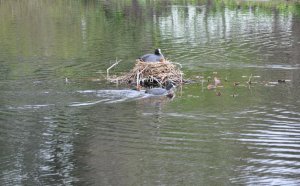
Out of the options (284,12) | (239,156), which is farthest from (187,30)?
(239,156)

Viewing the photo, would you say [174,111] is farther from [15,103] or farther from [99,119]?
[15,103]

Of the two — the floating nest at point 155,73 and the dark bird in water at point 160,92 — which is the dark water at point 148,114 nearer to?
the dark bird in water at point 160,92

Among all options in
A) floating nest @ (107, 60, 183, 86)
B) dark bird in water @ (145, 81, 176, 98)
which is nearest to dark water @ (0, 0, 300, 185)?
dark bird in water @ (145, 81, 176, 98)

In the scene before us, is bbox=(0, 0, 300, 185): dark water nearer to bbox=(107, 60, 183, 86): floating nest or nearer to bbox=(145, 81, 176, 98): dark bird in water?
bbox=(145, 81, 176, 98): dark bird in water

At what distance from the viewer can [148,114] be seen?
15945 mm

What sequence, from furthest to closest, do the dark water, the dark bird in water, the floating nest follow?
the floating nest < the dark bird in water < the dark water

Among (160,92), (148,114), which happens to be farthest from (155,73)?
(148,114)

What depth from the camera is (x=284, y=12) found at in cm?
4938

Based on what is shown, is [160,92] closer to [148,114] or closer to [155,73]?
[155,73]

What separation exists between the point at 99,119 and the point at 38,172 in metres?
4.05

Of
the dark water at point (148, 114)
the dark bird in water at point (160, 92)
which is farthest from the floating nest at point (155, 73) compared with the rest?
the dark bird in water at point (160, 92)

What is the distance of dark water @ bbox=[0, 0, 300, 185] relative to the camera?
1159 centimetres

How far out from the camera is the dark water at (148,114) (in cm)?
1159

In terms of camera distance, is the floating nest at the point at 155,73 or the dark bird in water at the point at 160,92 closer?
the dark bird in water at the point at 160,92
